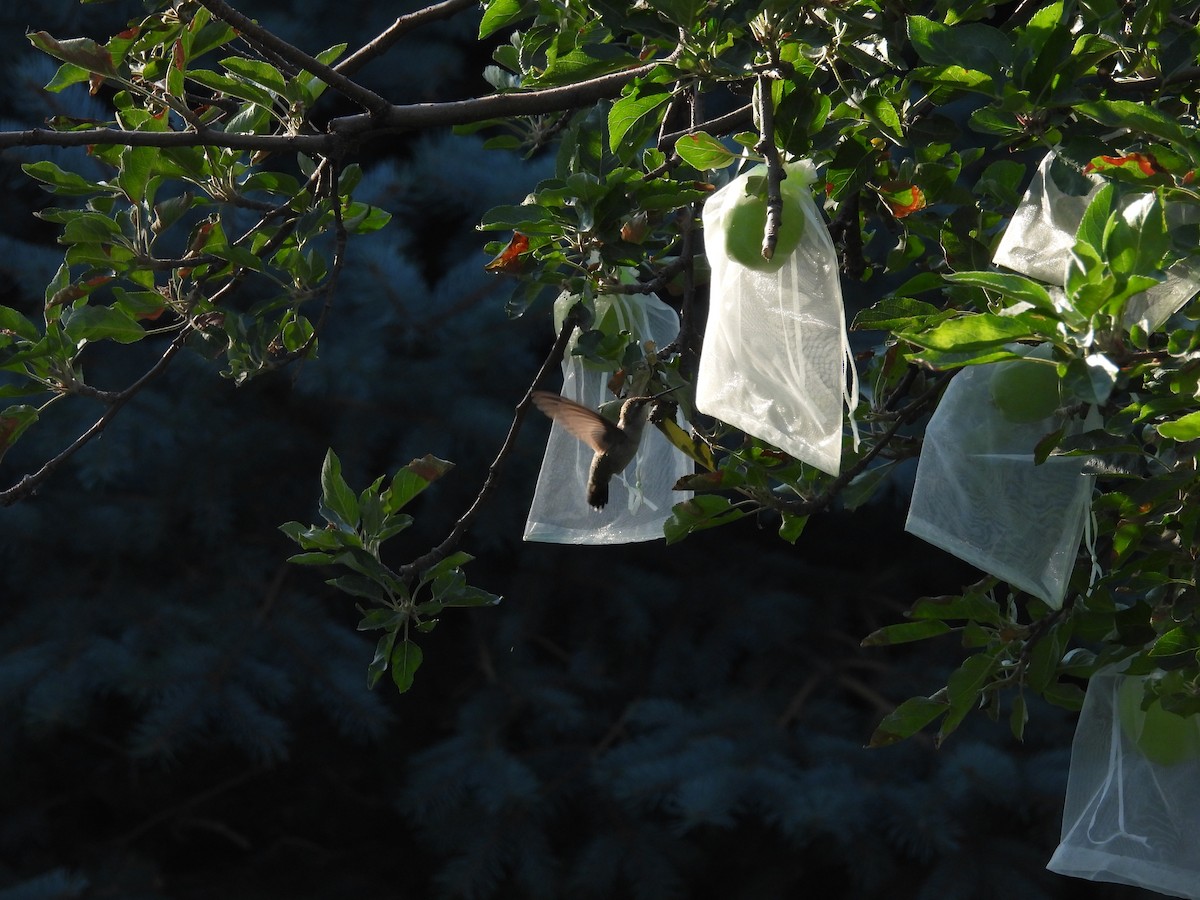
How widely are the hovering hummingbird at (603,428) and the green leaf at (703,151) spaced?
0.19 metres

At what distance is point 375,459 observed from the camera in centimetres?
260

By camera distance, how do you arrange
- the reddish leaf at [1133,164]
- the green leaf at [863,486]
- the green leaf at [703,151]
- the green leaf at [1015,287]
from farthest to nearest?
the green leaf at [863,486] → the green leaf at [703,151] → the reddish leaf at [1133,164] → the green leaf at [1015,287]

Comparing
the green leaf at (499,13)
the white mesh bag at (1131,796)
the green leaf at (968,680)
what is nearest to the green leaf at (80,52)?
the green leaf at (499,13)

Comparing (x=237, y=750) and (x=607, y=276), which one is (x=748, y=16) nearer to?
(x=607, y=276)

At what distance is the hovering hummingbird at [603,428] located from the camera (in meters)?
0.95

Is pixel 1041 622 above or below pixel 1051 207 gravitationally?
below

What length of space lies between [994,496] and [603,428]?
307mm

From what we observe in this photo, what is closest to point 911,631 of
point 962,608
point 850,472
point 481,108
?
point 962,608

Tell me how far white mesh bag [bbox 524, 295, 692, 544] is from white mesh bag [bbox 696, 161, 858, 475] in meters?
0.24

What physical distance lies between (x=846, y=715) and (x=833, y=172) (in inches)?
72.2

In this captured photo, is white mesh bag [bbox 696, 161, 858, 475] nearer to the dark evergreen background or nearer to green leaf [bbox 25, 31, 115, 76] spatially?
green leaf [bbox 25, 31, 115, 76]

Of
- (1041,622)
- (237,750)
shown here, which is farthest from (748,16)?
(237,750)

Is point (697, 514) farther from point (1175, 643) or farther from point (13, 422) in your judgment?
point (13, 422)

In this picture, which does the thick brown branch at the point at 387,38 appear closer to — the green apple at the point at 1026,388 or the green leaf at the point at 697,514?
the green leaf at the point at 697,514
